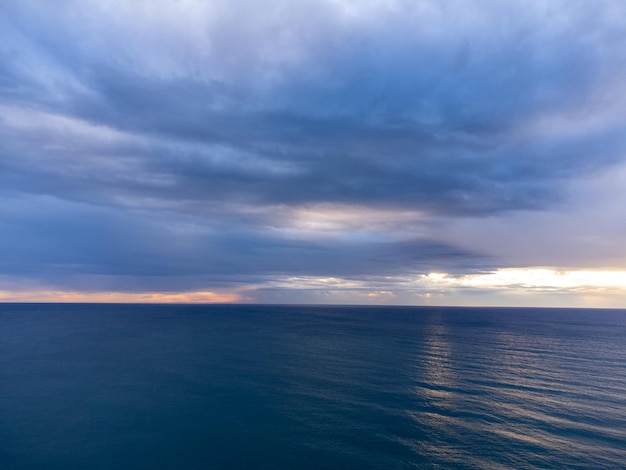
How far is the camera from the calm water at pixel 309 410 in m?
45.8

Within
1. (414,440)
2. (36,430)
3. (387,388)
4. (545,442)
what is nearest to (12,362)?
(36,430)

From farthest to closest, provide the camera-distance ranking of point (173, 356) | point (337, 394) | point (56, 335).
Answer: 1. point (56, 335)
2. point (173, 356)
3. point (337, 394)

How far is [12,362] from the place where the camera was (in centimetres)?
9788

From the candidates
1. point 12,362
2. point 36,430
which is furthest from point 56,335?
point 36,430

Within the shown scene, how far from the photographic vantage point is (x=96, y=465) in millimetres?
43594

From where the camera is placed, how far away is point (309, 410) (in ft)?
197

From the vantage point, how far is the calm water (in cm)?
4575

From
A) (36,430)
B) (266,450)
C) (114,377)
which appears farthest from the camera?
(114,377)

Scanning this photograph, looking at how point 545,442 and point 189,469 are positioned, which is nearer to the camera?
point 189,469

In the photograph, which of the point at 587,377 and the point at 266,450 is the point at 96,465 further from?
the point at 587,377

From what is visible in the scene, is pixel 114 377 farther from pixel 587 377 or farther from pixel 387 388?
pixel 587 377

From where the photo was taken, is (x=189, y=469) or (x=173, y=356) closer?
(x=189, y=469)

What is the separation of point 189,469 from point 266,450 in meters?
9.16

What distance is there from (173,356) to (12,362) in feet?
127
